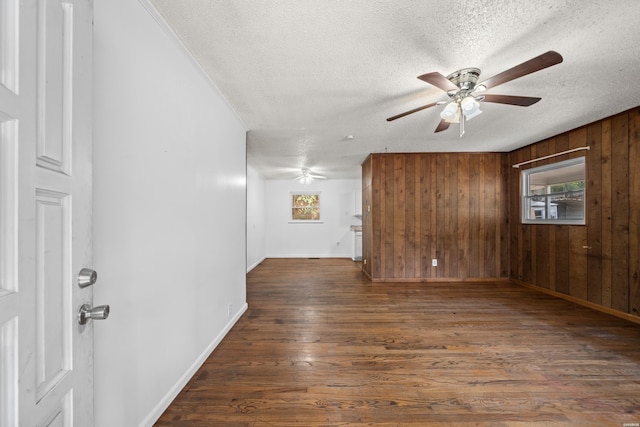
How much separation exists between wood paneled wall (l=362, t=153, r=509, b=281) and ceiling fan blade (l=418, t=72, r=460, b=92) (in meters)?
2.72

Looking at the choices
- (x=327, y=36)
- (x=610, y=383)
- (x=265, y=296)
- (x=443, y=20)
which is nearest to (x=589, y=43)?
(x=443, y=20)

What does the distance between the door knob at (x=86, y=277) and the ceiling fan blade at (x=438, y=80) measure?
1.93 m

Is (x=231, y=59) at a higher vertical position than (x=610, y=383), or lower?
higher

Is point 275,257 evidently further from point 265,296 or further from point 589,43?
point 589,43

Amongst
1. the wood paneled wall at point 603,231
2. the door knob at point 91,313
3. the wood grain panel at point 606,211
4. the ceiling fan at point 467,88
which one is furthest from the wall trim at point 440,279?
the door knob at point 91,313

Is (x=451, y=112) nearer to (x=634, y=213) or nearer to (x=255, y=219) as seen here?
(x=634, y=213)

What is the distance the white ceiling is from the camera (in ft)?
4.57

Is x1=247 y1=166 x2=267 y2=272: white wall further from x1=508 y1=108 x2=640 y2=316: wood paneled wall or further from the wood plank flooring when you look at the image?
x1=508 y1=108 x2=640 y2=316: wood paneled wall

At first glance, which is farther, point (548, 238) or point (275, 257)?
point (275, 257)

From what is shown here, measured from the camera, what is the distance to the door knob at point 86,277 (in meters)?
0.73

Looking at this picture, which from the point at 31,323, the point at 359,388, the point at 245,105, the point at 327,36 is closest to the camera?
the point at 31,323

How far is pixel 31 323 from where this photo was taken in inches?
22.8

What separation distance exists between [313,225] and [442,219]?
3.71 metres

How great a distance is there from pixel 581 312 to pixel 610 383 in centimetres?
165
